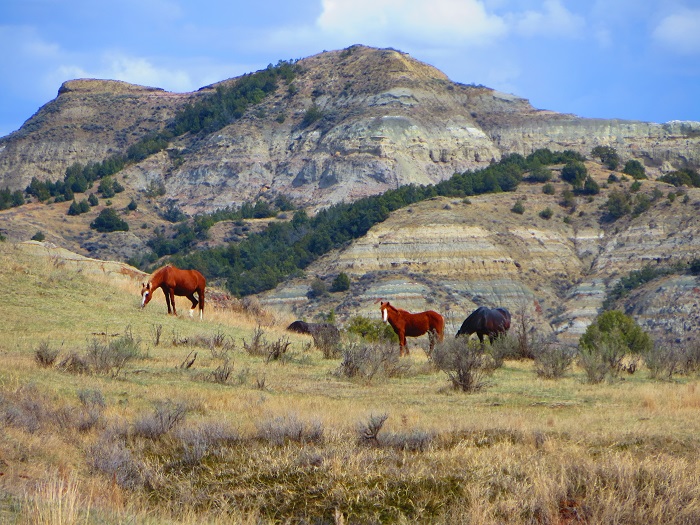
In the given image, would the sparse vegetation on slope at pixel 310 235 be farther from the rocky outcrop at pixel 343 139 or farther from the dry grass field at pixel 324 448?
the dry grass field at pixel 324 448

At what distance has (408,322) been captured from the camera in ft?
87.2

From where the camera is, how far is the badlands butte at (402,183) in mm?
69938

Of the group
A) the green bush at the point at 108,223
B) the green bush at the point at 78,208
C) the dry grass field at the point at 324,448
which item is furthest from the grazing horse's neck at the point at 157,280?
the green bush at the point at 78,208

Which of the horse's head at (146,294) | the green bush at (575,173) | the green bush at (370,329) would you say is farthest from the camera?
the green bush at (575,173)

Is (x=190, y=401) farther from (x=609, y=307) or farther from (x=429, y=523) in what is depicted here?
(x=609, y=307)

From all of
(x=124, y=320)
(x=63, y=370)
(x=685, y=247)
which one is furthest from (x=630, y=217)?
(x=63, y=370)

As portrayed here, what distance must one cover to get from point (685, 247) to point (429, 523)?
67288 millimetres

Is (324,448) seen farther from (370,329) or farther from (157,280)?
(370,329)

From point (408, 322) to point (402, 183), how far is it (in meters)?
87.3

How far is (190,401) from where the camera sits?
13906 mm

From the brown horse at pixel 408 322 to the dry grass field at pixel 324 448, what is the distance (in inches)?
303

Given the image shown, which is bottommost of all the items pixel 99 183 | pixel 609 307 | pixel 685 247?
pixel 609 307

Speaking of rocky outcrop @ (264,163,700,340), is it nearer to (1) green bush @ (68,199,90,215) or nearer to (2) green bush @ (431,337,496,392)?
(1) green bush @ (68,199,90,215)

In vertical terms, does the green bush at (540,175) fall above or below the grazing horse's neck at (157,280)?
above
